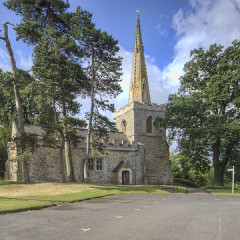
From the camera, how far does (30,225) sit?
7199mm

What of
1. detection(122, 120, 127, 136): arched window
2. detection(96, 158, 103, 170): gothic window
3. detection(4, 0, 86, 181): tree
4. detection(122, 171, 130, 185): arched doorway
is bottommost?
detection(122, 171, 130, 185): arched doorway

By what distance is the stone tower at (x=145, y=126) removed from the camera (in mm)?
35344

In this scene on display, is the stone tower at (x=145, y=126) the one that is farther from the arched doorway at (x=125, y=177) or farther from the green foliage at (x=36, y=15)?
the green foliage at (x=36, y=15)

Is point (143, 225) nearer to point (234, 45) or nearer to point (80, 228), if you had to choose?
point (80, 228)

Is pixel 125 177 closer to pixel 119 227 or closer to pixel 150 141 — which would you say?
pixel 150 141

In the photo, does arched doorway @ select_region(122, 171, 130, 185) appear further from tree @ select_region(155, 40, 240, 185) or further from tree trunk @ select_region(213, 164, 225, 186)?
tree trunk @ select_region(213, 164, 225, 186)

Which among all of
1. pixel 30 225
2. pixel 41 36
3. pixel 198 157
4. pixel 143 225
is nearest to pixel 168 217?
pixel 143 225

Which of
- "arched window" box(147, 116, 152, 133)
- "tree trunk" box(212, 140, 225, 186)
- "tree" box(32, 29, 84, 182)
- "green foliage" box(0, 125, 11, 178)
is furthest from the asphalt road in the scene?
"green foliage" box(0, 125, 11, 178)

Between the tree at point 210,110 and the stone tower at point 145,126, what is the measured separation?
4.32 m

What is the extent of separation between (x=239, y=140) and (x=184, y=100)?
7.56 meters

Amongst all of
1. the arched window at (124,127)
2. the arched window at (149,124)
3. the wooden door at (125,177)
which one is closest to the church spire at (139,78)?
the arched window at (149,124)

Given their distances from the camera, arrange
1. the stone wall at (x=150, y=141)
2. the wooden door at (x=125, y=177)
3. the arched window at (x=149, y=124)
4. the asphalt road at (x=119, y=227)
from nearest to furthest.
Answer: the asphalt road at (x=119, y=227), the wooden door at (x=125, y=177), the stone wall at (x=150, y=141), the arched window at (x=149, y=124)

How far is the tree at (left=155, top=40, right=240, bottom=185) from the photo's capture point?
26392mm

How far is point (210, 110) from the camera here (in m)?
30.3
